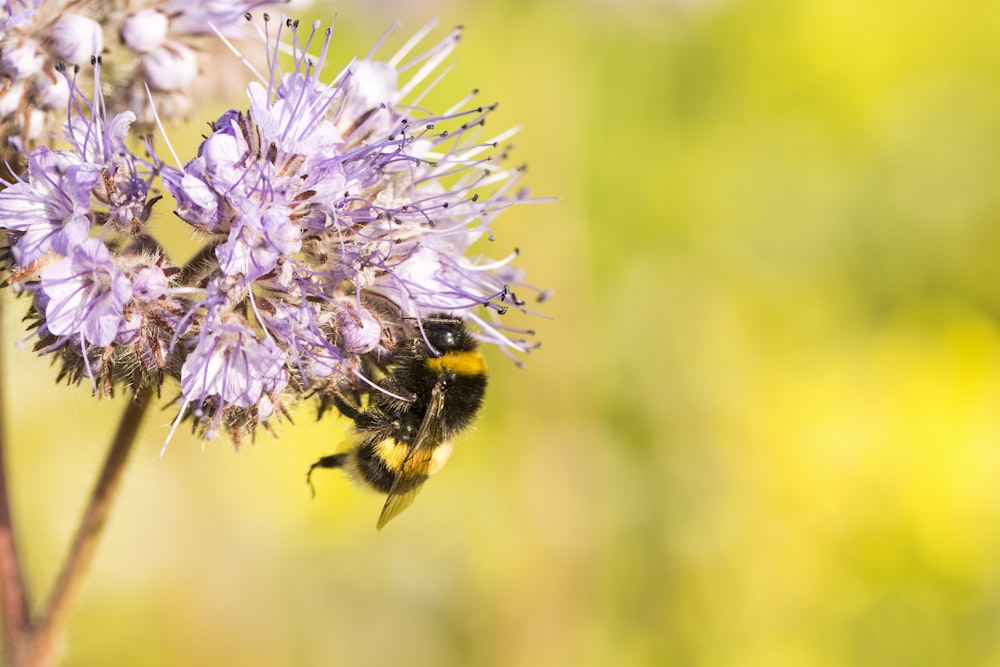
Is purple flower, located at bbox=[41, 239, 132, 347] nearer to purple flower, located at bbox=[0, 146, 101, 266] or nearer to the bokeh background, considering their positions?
purple flower, located at bbox=[0, 146, 101, 266]

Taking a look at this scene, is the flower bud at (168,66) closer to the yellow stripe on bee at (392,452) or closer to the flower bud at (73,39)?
the flower bud at (73,39)

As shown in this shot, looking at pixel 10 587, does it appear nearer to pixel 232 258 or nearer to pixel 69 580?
pixel 69 580

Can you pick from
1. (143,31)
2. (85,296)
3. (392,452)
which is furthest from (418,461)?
(143,31)

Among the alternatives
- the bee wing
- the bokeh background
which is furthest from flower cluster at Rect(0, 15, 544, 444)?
the bokeh background

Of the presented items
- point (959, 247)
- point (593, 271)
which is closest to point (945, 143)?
point (959, 247)

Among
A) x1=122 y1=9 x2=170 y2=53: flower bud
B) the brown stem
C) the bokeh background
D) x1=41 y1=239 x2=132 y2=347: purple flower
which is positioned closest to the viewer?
x1=41 y1=239 x2=132 y2=347: purple flower

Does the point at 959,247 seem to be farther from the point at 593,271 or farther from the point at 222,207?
the point at 222,207
